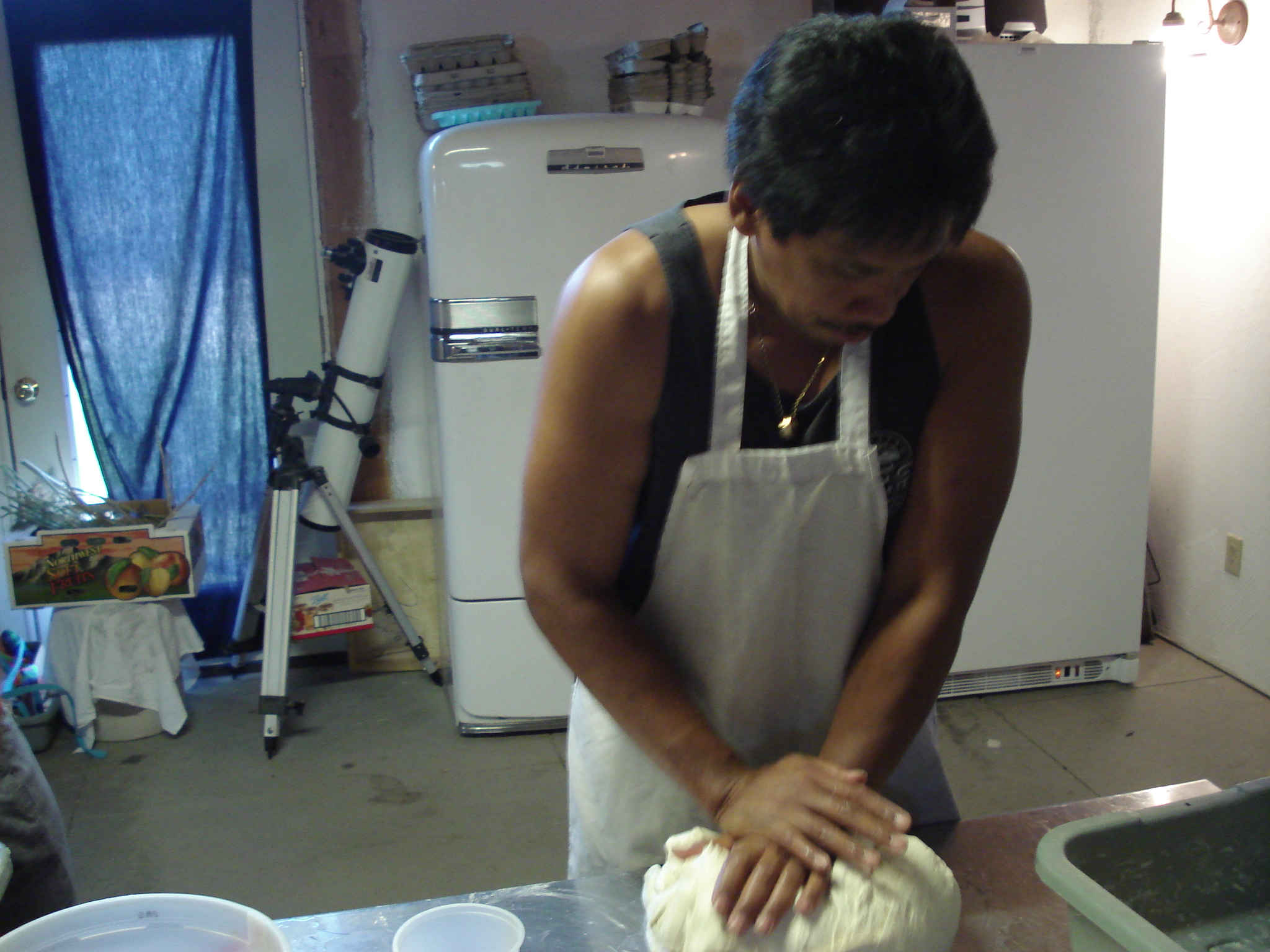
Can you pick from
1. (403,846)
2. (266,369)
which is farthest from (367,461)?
(403,846)

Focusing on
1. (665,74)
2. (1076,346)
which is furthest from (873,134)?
(1076,346)

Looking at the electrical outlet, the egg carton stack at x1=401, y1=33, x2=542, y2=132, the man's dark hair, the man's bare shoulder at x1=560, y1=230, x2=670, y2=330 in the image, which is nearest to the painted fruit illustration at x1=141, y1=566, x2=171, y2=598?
the egg carton stack at x1=401, y1=33, x2=542, y2=132

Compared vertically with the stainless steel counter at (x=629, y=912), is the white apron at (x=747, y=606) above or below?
above

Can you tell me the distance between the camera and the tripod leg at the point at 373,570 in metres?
2.79

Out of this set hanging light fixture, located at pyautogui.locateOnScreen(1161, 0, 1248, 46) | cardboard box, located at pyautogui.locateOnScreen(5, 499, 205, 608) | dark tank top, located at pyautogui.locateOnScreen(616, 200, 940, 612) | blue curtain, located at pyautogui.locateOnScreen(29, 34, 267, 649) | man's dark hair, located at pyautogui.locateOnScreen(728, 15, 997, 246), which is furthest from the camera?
blue curtain, located at pyautogui.locateOnScreen(29, 34, 267, 649)

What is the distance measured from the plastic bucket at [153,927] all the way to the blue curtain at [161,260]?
2.45 m

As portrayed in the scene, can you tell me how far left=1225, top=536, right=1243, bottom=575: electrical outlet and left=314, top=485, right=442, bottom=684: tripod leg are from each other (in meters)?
2.42

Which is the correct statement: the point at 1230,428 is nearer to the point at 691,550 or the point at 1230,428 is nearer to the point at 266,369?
the point at 691,550

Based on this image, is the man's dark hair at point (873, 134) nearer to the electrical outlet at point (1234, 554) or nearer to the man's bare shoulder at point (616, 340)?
the man's bare shoulder at point (616, 340)

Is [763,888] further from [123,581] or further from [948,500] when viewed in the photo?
[123,581]

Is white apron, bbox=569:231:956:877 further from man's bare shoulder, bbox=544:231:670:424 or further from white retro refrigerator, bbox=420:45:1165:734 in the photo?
white retro refrigerator, bbox=420:45:1165:734

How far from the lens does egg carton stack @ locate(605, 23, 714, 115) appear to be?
2.63 meters

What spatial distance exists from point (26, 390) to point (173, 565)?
845 millimetres

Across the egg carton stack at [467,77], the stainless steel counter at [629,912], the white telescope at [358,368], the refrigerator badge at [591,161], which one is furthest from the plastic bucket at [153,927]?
the egg carton stack at [467,77]
